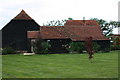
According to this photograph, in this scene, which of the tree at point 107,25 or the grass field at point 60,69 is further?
the tree at point 107,25

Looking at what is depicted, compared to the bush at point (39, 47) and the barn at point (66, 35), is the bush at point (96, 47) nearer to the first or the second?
the barn at point (66, 35)

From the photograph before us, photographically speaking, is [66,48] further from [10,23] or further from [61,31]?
[10,23]

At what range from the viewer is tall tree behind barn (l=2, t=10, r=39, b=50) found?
58531mm

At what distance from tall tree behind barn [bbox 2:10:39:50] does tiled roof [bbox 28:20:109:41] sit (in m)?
2.46

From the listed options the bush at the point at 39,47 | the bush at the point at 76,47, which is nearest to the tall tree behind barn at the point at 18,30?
the bush at the point at 39,47

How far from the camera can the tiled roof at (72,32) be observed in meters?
55.9

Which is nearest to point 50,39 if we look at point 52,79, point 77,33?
point 77,33

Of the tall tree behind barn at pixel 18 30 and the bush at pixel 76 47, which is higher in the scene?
the tall tree behind barn at pixel 18 30

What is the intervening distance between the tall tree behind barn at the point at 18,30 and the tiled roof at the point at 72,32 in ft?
8.06

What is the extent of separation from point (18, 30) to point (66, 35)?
1041 centimetres

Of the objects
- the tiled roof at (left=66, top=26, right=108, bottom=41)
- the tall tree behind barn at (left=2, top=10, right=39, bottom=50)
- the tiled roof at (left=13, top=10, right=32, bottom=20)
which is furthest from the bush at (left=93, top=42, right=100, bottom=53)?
the tiled roof at (left=13, top=10, right=32, bottom=20)

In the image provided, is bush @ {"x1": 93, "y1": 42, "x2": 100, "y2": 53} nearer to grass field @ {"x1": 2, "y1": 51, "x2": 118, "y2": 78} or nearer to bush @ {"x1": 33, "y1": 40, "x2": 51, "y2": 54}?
bush @ {"x1": 33, "y1": 40, "x2": 51, "y2": 54}

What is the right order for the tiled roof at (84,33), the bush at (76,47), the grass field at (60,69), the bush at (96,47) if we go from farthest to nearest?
1. the tiled roof at (84,33)
2. the bush at (96,47)
3. the bush at (76,47)
4. the grass field at (60,69)

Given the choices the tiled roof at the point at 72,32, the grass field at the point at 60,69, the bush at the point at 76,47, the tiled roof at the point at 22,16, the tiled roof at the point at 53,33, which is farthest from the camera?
the tiled roof at the point at 22,16
